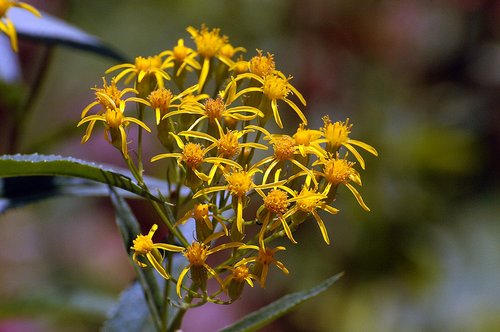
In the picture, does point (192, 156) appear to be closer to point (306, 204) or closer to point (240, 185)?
point (240, 185)

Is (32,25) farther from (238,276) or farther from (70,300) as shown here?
(238,276)

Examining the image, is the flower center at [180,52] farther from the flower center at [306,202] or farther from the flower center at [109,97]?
the flower center at [306,202]

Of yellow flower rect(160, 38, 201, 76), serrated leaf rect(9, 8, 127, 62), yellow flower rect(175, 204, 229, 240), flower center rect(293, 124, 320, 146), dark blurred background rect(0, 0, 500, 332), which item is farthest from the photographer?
dark blurred background rect(0, 0, 500, 332)

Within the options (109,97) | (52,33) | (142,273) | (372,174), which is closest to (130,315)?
(142,273)

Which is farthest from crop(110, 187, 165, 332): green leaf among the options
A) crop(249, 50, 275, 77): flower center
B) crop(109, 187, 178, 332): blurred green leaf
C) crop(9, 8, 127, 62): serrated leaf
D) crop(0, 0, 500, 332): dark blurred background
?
crop(0, 0, 500, 332): dark blurred background

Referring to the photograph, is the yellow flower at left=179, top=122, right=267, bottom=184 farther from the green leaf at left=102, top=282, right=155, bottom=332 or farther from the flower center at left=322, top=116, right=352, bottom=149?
the green leaf at left=102, top=282, right=155, bottom=332

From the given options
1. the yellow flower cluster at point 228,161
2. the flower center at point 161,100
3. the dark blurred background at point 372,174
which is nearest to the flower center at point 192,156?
the yellow flower cluster at point 228,161

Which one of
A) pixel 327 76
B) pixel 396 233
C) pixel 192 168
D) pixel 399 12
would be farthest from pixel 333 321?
pixel 192 168
